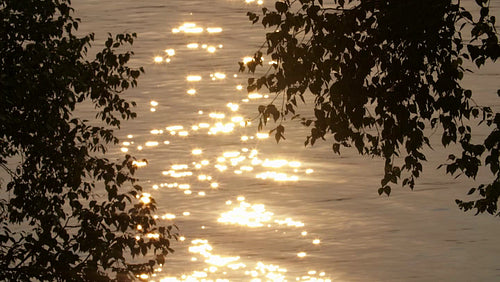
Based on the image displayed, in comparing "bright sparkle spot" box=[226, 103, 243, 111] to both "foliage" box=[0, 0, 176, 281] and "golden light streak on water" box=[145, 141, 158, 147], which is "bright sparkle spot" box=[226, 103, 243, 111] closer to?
"golden light streak on water" box=[145, 141, 158, 147]

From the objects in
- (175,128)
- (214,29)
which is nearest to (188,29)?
(214,29)

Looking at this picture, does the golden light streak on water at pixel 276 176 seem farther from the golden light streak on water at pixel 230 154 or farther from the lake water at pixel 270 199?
the golden light streak on water at pixel 230 154

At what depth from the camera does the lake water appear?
28.0m

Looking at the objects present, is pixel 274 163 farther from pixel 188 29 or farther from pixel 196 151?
pixel 188 29

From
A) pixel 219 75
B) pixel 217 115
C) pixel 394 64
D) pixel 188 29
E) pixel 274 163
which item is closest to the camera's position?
pixel 394 64

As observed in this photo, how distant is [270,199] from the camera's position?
34469 millimetres

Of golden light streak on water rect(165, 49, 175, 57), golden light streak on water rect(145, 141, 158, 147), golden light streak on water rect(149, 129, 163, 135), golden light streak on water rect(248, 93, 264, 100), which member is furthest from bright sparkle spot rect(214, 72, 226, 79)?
golden light streak on water rect(145, 141, 158, 147)

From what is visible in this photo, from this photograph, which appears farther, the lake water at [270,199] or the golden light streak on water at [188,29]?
the golden light streak on water at [188,29]

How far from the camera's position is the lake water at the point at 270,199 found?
91.8 ft

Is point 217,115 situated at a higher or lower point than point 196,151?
higher

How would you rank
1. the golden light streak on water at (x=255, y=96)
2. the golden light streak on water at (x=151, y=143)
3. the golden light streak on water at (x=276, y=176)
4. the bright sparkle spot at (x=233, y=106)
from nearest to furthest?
the golden light streak on water at (x=276, y=176)
the golden light streak on water at (x=151, y=143)
the bright sparkle spot at (x=233, y=106)
the golden light streak on water at (x=255, y=96)

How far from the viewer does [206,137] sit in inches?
1617

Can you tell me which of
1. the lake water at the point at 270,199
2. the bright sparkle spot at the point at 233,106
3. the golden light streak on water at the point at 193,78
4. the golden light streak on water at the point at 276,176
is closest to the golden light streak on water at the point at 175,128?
the lake water at the point at 270,199

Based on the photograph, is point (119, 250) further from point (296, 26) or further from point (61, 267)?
point (296, 26)
